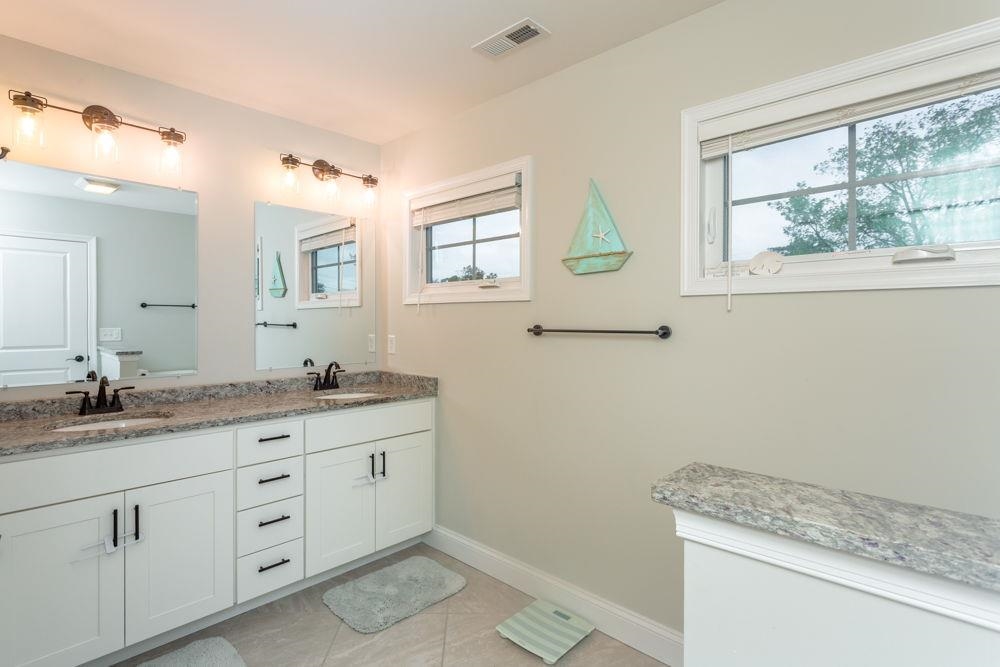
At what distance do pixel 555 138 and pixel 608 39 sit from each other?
0.46m

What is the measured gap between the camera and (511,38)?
2023mm

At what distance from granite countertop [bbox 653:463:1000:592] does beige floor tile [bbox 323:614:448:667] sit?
5.11 ft

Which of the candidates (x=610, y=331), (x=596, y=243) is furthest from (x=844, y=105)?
(x=610, y=331)

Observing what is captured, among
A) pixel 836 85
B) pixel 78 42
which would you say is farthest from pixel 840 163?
pixel 78 42

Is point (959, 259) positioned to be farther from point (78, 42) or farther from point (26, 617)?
point (78, 42)

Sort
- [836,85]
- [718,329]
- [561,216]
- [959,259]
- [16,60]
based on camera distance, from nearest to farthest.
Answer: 1. [959,259]
2. [836,85]
3. [718,329]
4. [16,60]
5. [561,216]

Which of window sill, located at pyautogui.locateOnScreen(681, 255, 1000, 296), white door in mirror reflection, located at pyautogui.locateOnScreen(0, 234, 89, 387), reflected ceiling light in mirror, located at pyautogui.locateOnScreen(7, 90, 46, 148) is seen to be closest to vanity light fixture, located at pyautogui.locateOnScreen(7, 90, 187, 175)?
reflected ceiling light in mirror, located at pyautogui.locateOnScreen(7, 90, 46, 148)

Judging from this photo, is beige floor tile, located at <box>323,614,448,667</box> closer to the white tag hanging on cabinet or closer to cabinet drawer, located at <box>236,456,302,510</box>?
cabinet drawer, located at <box>236,456,302,510</box>

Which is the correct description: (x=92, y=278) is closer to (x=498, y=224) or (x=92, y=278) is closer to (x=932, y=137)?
(x=498, y=224)

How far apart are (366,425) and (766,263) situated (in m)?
2.00

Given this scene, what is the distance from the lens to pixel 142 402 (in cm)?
232

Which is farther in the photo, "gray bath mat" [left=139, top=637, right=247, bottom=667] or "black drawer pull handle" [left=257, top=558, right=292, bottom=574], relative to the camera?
"black drawer pull handle" [left=257, top=558, right=292, bottom=574]

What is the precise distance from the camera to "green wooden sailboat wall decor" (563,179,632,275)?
2.08 metres

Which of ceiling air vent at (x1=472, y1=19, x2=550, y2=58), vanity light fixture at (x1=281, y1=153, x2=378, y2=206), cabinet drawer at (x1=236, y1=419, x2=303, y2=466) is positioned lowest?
cabinet drawer at (x1=236, y1=419, x2=303, y2=466)
